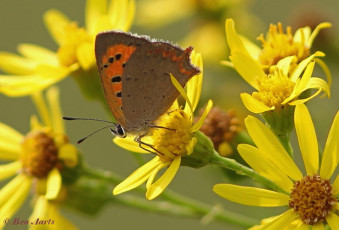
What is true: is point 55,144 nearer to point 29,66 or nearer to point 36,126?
point 36,126

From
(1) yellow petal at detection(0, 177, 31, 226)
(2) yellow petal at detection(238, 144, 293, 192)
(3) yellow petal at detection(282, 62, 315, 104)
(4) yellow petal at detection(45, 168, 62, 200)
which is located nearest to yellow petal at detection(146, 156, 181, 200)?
(2) yellow petal at detection(238, 144, 293, 192)

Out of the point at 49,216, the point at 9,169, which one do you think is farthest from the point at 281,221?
the point at 9,169

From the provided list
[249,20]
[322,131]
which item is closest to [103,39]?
[322,131]

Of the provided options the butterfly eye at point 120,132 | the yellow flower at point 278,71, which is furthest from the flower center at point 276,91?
the butterfly eye at point 120,132

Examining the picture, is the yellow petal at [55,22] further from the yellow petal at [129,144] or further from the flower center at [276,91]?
the flower center at [276,91]

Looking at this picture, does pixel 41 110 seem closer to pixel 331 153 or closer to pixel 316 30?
pixel 316 30
